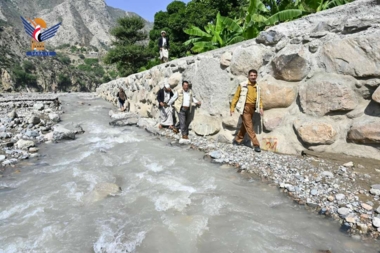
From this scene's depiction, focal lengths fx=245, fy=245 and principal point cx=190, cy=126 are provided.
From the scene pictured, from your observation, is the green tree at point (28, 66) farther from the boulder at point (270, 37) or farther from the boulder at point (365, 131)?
the boulder at point (365, 131)

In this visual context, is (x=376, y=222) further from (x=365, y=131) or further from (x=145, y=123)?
(x=145, y=123)

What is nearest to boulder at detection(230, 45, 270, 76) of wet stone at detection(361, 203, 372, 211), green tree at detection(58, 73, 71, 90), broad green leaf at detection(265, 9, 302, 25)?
broad green leaf at detection(265, 9, 302, 25)

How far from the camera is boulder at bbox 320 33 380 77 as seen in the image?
11.2 ft

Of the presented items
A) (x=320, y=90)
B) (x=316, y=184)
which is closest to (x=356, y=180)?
(x=316, y=184)

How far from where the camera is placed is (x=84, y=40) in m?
125

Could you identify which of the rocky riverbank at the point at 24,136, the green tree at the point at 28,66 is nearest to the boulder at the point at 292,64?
the rocky riverbank at the point at 24,136

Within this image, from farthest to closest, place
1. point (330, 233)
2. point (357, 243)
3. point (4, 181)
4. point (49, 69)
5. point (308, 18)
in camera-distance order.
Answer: point (49, 69)
point (308, 18)
point (4, 181)
point (330, 233)
point (357, 243)

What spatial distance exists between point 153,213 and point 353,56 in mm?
3578

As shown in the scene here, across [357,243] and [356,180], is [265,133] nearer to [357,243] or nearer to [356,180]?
[356,180]

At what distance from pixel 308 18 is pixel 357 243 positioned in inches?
147

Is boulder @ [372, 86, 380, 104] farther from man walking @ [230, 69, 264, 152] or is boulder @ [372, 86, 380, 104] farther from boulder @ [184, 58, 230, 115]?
boulder @ [184, 58, 230, 115]

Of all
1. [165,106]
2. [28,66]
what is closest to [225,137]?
[165,106]

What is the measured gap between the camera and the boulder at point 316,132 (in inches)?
149

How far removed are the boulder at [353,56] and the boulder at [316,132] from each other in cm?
85
